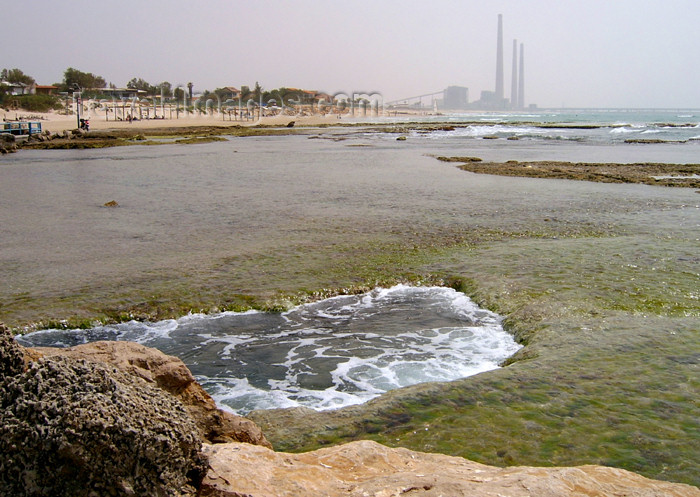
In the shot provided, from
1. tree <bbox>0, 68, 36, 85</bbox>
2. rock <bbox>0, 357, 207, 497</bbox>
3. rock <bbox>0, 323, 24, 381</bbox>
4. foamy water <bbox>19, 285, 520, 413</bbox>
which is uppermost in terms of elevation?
tree <bbox>0, 68, 36, 85</bbox>

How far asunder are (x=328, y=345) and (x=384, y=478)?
4611 mm

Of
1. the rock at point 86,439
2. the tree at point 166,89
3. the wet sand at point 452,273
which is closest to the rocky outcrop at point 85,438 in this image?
the rock at point 86,439

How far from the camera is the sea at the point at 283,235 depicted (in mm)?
7457

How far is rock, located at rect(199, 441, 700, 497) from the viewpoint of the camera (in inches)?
130

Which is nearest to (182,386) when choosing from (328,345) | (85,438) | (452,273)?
(85,438)

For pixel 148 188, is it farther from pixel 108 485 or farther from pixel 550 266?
pixel 108 485

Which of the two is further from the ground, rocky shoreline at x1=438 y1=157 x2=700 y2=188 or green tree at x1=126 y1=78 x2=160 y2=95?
green tree at x1=126 y1=78 x2=160 y2=95

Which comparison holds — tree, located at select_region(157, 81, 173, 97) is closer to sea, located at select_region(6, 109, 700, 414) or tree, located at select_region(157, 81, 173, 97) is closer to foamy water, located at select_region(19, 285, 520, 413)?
sea, located at select_region(6, 109, 700, 414)

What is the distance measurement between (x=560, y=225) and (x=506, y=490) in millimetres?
12902

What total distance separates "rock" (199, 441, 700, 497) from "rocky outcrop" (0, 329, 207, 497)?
1.12 feet

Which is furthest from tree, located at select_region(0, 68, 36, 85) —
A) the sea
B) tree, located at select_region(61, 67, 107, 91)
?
the sea

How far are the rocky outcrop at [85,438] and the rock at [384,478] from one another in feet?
1.12

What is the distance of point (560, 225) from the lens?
1514cm

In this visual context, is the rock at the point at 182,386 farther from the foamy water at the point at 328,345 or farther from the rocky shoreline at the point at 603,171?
the rocky shoreline at the point at 603,171
